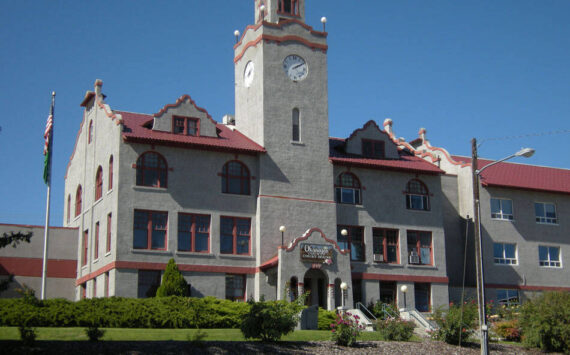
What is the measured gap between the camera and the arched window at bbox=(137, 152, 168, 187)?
1684 inches

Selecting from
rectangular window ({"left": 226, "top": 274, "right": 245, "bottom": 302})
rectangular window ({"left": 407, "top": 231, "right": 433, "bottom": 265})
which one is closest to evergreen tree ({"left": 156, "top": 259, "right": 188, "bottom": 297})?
rectangular window ({"left": 226, "top": 274, "right": 245, "bottom": 302})

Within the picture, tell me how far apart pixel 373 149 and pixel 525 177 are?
12.1m

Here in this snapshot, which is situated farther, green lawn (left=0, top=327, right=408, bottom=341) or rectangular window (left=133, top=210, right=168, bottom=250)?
rectangular window (left=133, top=210, right=168, bottom=250)

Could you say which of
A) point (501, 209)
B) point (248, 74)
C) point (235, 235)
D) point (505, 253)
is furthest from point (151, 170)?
point (505, 253)

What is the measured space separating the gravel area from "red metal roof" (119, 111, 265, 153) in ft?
52.2

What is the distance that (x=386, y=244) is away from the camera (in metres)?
48.2

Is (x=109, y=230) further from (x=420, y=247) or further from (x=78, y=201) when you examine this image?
(x=420, y=247)

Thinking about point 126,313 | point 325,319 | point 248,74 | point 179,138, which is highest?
point 248,74

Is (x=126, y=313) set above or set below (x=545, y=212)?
below

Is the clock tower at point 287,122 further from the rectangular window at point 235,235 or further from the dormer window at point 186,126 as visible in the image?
the dormer window at point 186,126

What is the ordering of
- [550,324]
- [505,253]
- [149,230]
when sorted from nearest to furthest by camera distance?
[550,324] < [149,230] < [505,253]

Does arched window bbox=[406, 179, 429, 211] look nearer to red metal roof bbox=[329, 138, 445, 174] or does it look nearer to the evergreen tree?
red metal roof bbox=[329, 138, 445, 174]

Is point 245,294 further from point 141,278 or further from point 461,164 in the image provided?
point 461,164

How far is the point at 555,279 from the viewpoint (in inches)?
2112
